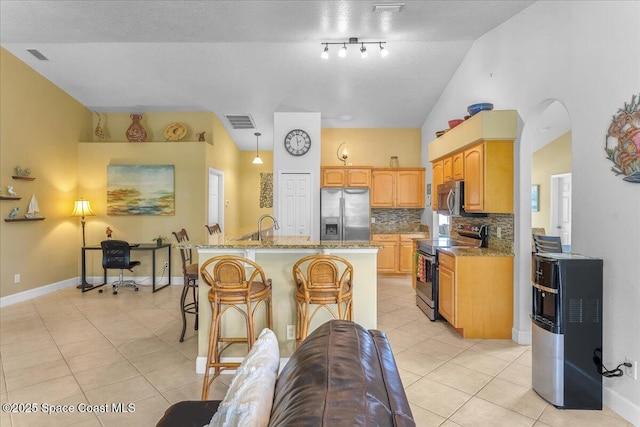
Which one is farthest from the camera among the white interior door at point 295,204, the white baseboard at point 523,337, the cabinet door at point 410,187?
the cabinet door at point 410,187

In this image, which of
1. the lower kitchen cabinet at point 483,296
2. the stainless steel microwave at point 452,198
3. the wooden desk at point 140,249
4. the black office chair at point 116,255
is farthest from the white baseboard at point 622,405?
the black office chair at point 116,255

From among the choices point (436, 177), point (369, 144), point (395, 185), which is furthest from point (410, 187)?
point (436, 177)

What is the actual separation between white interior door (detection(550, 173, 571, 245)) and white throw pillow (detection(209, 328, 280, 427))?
23.5 ft

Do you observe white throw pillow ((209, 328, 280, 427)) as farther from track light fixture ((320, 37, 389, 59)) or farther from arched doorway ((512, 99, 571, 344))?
track light fixture ((320, 37, 389, 59))

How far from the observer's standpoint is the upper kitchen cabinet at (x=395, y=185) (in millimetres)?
6617

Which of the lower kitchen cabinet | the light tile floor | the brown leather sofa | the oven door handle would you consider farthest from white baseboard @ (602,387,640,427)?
the brown leather sofa

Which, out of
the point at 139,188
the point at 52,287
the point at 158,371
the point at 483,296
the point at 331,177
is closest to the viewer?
the point at 158,371

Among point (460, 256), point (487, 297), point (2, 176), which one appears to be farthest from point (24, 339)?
point (487, 297)

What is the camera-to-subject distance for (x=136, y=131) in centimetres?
593

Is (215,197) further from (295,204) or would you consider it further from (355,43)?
(355,43)

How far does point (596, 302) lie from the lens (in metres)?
2.29

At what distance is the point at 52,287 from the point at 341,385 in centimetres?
633

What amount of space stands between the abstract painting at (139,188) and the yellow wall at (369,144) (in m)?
3.05

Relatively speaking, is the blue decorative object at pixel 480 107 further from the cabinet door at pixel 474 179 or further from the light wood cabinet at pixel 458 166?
the light wood cabinet at pixel 458 166
